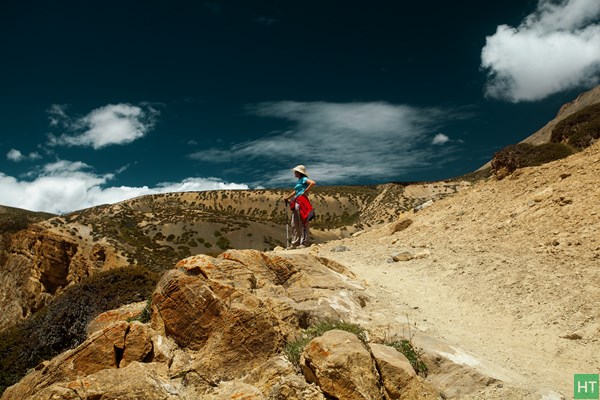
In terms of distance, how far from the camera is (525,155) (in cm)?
1869

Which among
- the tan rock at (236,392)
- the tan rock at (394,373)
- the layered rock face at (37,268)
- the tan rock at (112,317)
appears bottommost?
the tan rock at (236,392)

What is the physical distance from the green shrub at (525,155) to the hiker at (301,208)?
31.4ft

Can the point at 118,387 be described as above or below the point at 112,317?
below

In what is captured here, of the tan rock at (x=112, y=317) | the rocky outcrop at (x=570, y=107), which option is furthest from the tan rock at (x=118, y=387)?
the rocky outcrop at (x=570, y=107)

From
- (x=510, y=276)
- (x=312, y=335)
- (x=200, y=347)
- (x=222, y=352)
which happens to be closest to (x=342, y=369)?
(x=312, y=335)

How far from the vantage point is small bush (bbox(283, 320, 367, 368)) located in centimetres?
544

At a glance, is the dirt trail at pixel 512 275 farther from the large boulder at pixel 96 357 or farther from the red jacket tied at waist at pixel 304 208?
the large boulder at pixel 96 357

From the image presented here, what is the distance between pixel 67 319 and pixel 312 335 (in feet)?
26.8

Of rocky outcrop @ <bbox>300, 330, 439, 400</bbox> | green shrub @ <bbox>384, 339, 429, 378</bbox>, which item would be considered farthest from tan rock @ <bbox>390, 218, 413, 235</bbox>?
rocky outcrop @ <bbox>300, 330, 439, 400</bbox>

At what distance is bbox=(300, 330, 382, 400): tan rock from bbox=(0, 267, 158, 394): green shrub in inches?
277

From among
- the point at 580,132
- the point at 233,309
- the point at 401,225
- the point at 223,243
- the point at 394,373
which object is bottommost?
the point at 394,373

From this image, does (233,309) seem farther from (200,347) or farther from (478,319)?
(478,319)

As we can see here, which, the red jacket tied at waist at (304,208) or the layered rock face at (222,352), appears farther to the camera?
the red jacket tied at waist at (304,208)

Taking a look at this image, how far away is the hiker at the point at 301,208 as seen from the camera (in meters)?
12.8
